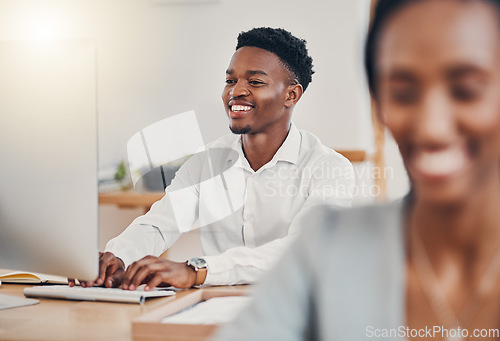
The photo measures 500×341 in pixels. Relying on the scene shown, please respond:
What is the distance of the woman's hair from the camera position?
0.64m

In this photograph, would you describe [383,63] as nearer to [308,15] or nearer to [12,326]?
[12,326]

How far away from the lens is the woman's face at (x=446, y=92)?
1.97ft

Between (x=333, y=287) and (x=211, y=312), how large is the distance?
53 centimetres

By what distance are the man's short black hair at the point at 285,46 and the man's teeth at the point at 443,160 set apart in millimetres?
1602

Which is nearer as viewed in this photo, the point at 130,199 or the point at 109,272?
the point at 109,272

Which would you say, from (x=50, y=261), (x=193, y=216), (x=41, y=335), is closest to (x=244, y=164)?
(x=193, y=216)

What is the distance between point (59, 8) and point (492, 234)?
8.20 ft

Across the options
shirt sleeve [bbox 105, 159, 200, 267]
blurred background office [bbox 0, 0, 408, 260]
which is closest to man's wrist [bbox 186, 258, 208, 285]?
shirt sleeve [bbox 105, 159, 200, 267]

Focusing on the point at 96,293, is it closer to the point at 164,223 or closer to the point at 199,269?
the point at 199,269

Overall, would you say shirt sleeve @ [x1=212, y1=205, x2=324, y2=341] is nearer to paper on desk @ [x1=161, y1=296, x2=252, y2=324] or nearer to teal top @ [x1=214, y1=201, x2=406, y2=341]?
teal top @ [x1=214, y1=201, x2=406, y2=341]

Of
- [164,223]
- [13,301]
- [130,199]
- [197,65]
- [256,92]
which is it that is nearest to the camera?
[13,301]

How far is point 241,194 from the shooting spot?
227 centimetres

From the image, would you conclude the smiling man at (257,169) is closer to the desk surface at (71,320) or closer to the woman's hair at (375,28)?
the desk surface at (71,320)

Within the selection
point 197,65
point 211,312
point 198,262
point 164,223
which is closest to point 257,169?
point 164,223
